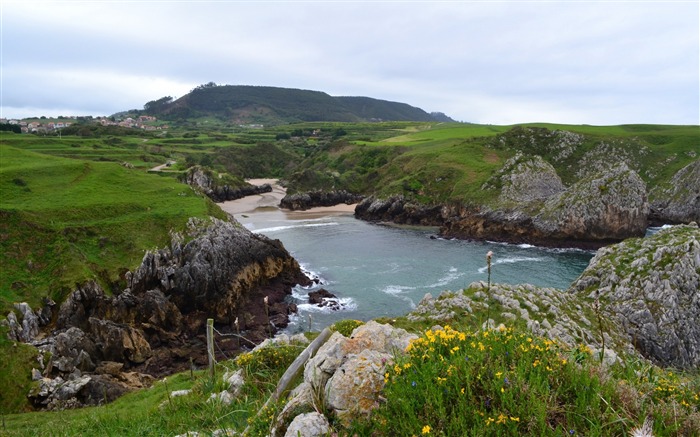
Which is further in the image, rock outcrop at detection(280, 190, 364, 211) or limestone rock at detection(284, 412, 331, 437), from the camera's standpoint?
rock outcrop at detection(280, 190, 364, 211)

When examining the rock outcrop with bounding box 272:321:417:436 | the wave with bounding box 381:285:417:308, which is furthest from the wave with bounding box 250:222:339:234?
the rock outcrop with bounding box 272:321:417:436

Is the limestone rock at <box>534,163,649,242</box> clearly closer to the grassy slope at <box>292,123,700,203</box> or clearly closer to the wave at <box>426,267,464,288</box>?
the grassy slope at <box>292,123,700,203</box>

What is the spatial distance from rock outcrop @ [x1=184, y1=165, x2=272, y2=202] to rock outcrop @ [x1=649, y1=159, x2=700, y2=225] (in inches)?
3512

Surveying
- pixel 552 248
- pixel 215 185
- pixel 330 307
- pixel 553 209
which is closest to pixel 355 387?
pixel 330 307

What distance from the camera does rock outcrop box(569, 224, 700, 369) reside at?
20.7 metres

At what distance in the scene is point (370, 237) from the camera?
64.8 meters

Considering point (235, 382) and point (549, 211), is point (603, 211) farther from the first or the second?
point (235, 382)

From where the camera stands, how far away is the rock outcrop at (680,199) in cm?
6850

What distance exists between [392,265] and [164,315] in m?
27.5

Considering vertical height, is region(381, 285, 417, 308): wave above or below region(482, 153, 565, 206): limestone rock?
below

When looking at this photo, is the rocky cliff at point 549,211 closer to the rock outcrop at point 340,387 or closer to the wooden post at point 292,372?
the wooden post at point 292,372

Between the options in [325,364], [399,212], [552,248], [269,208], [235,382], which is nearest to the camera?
[325,364]

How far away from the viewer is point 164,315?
31453 millimetres

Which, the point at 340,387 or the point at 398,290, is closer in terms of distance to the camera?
the point at 340,387
